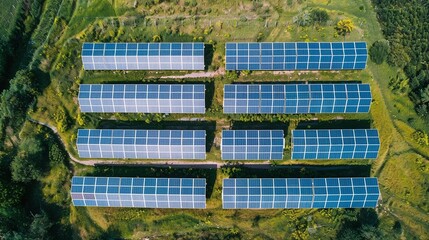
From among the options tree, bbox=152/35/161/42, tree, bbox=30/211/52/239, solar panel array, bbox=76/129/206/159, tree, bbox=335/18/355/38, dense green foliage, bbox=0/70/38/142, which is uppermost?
tree, bbox=335/18/355/38

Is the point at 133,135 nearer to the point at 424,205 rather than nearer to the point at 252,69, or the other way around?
the point at 252,69

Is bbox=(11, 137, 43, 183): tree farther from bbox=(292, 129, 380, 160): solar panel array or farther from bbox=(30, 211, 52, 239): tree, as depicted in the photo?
bbox=(292, 129, 380, 160): solar panel array

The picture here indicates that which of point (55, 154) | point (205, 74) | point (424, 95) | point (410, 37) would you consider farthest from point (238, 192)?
point (410, 37)

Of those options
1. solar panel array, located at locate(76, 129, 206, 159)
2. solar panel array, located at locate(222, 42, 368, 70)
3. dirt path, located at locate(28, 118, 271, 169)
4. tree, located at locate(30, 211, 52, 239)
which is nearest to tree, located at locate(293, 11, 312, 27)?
solar panel array, located at locate(222, 42, 368, 70)

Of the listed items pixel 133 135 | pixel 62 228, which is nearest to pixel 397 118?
pixel 133 135

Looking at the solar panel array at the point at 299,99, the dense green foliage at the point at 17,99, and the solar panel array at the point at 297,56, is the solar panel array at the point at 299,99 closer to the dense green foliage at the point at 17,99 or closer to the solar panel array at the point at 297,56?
the solar panel array at the point at 297,56

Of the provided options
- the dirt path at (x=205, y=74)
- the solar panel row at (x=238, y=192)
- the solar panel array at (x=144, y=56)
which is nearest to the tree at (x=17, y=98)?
the solar panel array at (x=144, y=56)
